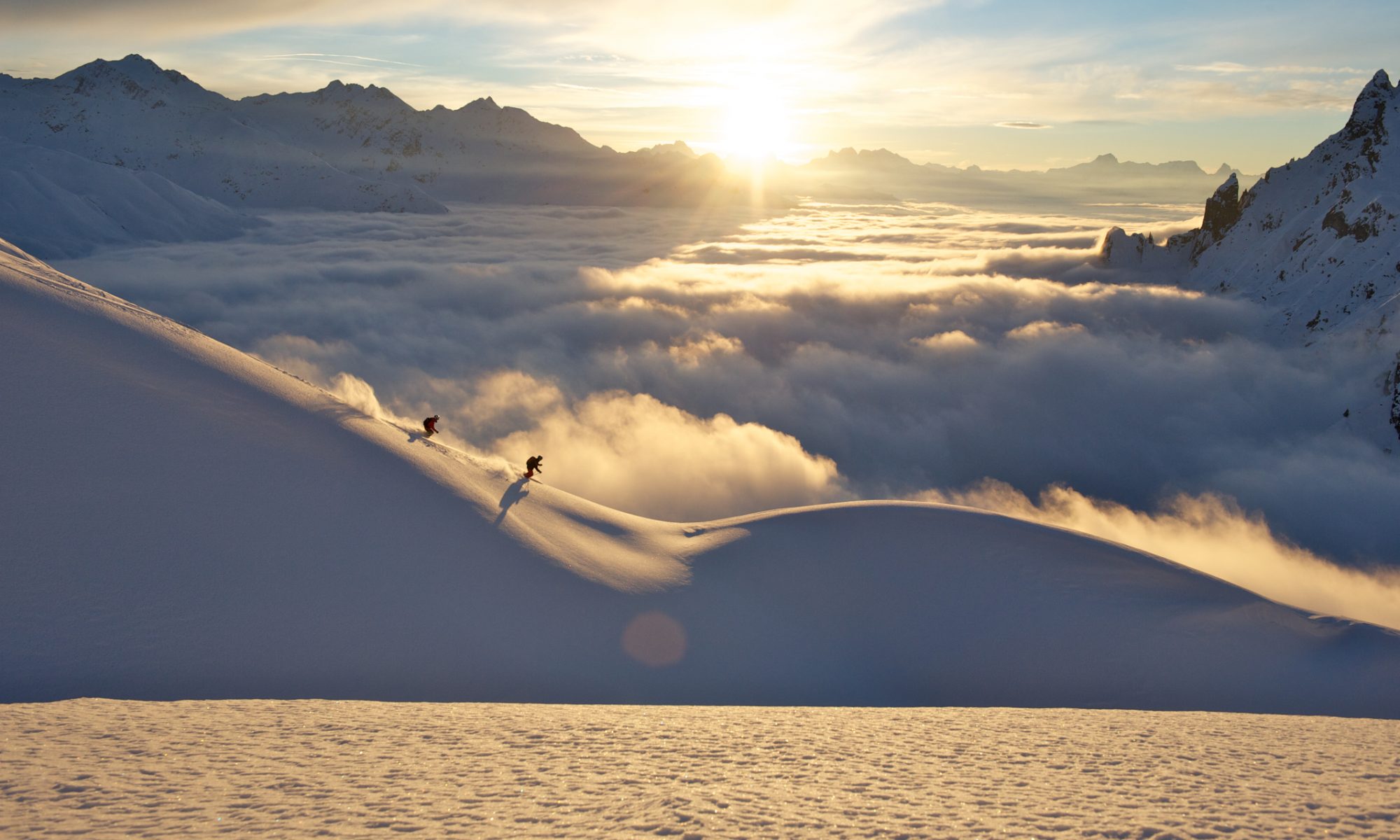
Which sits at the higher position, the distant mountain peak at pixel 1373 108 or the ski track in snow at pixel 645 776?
the distant mountain peak at pixel 1373 108

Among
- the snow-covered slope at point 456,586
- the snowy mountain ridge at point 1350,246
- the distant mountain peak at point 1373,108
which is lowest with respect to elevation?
the snow-covered slope at point 456,586

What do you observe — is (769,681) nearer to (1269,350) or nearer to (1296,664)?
(1296,664)

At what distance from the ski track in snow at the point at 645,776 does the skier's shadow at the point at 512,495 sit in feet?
30.9

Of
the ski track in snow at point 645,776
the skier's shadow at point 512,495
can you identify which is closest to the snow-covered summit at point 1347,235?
the skier's shadow at point 512,495

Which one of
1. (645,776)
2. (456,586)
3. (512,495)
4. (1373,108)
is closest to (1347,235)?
(1373,108)

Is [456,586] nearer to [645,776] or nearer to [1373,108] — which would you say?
[645,776]

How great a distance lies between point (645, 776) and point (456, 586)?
10804mm

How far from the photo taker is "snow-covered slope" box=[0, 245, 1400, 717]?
54.7 feet

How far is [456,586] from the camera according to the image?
20688 mm

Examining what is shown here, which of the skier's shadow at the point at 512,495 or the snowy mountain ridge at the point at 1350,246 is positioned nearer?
the skier's shadow at the point at 512,495

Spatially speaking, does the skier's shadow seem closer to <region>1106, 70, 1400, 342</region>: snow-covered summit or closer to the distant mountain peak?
<region>1106, 70, 1400, 342</region>: snow-covered summit

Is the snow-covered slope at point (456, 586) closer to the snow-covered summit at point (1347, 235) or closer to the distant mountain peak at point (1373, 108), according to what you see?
the snow-covered summit at point (1347, 235)

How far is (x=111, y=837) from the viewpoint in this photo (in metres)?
8.80

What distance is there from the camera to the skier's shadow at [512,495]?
24.4 m
